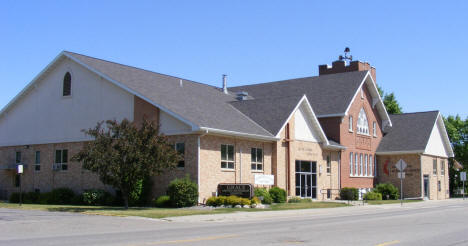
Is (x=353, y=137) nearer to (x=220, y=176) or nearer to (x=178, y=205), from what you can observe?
(x=220, y=176)

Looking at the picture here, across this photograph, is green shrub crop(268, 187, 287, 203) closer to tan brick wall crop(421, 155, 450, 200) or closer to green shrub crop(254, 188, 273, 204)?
green shrub crop(254, 188, 273, 204)

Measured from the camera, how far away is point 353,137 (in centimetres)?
4453

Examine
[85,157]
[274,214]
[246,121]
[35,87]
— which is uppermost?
[35,87]

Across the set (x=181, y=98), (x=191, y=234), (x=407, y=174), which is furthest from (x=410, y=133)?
(x=191, y=234)

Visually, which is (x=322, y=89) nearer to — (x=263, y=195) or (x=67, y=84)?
(x=263, y=195)

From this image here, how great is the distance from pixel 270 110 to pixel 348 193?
8766 mm

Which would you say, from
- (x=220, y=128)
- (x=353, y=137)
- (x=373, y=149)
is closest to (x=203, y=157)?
(x=220, y=128)

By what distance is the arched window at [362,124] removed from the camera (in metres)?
46.0

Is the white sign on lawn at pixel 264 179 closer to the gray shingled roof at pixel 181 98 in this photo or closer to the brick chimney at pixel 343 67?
the gray shingled roof at pixel 181 98

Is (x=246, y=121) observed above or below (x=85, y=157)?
above

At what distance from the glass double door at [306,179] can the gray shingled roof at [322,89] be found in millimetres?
6336

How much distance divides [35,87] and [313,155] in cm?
1920

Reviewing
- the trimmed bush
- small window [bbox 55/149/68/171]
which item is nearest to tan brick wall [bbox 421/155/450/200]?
the trimmed bush

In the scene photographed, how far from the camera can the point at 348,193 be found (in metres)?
38.9
